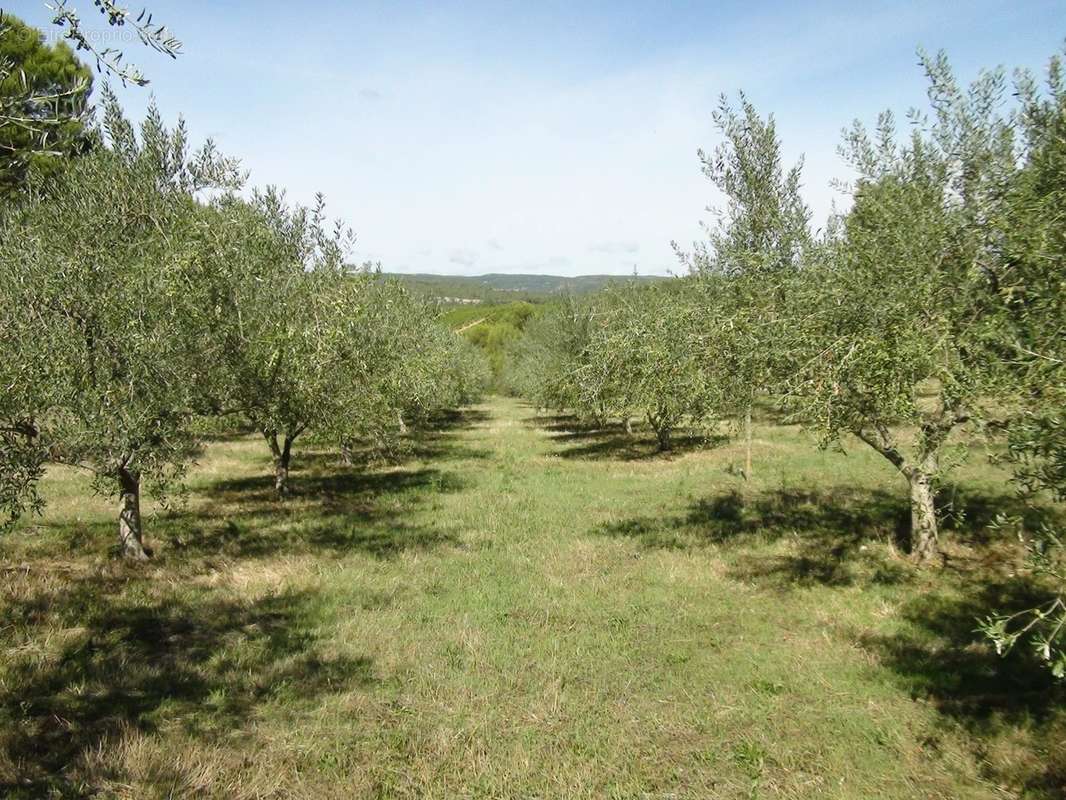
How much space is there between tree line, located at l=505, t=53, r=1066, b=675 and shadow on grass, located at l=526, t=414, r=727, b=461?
41.7 feet

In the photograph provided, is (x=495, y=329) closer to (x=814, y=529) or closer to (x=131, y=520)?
(x=814, y=529)

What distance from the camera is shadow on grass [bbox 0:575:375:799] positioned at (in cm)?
709

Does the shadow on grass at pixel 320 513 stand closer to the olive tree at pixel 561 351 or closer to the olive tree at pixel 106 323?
the olive tree at pixel 106 323

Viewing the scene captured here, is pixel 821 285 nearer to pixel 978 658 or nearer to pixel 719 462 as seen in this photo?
pixel 978 658

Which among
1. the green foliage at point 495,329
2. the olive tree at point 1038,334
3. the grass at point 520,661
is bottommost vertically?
the grass at point 520,661

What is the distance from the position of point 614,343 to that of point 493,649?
7.64m

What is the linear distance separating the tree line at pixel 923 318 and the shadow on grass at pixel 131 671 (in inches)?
327

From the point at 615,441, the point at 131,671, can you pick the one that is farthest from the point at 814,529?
the point at 615,441

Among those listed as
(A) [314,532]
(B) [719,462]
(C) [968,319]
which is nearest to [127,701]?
(A) [314,532]

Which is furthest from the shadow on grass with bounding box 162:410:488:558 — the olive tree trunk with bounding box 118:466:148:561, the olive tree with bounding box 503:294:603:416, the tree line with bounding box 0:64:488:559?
the olive tree with bounding box 503:294:603:416

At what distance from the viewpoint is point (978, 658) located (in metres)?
9.48

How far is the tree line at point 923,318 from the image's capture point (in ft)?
22.9

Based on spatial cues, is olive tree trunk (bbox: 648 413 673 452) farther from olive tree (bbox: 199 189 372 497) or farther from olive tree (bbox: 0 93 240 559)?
olive tree (bbox: 0 93 240 559)

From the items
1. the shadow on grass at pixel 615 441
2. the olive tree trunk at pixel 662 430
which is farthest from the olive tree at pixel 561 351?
the olive tree trunk at pixel 662 430
